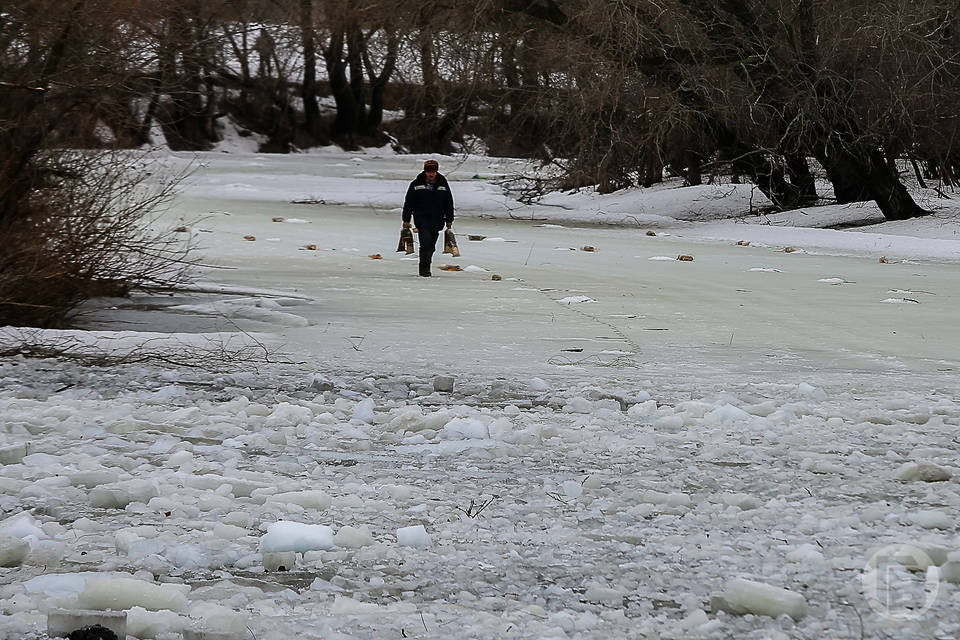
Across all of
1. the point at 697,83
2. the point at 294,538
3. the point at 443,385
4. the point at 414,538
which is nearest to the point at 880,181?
the point at 697,83

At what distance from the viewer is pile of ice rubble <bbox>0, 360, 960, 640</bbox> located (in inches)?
147

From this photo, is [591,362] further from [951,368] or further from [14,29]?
[14,29]

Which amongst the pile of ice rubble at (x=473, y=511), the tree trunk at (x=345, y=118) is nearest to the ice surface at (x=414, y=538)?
the pile of ice rubble at (x=473, y=511)

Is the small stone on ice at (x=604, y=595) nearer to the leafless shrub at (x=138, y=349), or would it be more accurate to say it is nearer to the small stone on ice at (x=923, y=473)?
the small stone on ice at (x=923, y=473)

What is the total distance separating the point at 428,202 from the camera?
52.7ft

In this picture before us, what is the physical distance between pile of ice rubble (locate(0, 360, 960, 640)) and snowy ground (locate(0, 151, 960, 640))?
2 cm

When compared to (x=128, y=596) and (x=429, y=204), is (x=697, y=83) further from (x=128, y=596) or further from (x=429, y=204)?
(x=128, y=596)

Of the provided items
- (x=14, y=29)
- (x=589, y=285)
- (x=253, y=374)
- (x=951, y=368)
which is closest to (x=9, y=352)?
(x=253, y=374)

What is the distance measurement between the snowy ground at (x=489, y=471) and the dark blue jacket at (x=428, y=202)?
3.41 metres

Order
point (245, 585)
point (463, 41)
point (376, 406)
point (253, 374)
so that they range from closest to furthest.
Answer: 1. point (245, 585)
2. point (376, 406)
3. point (253, 374)
4. point (463, 41)

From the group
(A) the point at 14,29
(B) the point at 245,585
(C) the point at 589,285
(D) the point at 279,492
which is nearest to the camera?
(B) the point at 245,585

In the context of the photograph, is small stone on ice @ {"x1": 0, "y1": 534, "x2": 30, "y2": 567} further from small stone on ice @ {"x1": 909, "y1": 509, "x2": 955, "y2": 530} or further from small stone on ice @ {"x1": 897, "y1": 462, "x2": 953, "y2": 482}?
small stone on ice @ {"x1": 897, "y1": 462, "x2": 953, "y2": 482}

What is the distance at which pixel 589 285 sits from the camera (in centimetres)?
1489

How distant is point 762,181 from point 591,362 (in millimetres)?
18491
